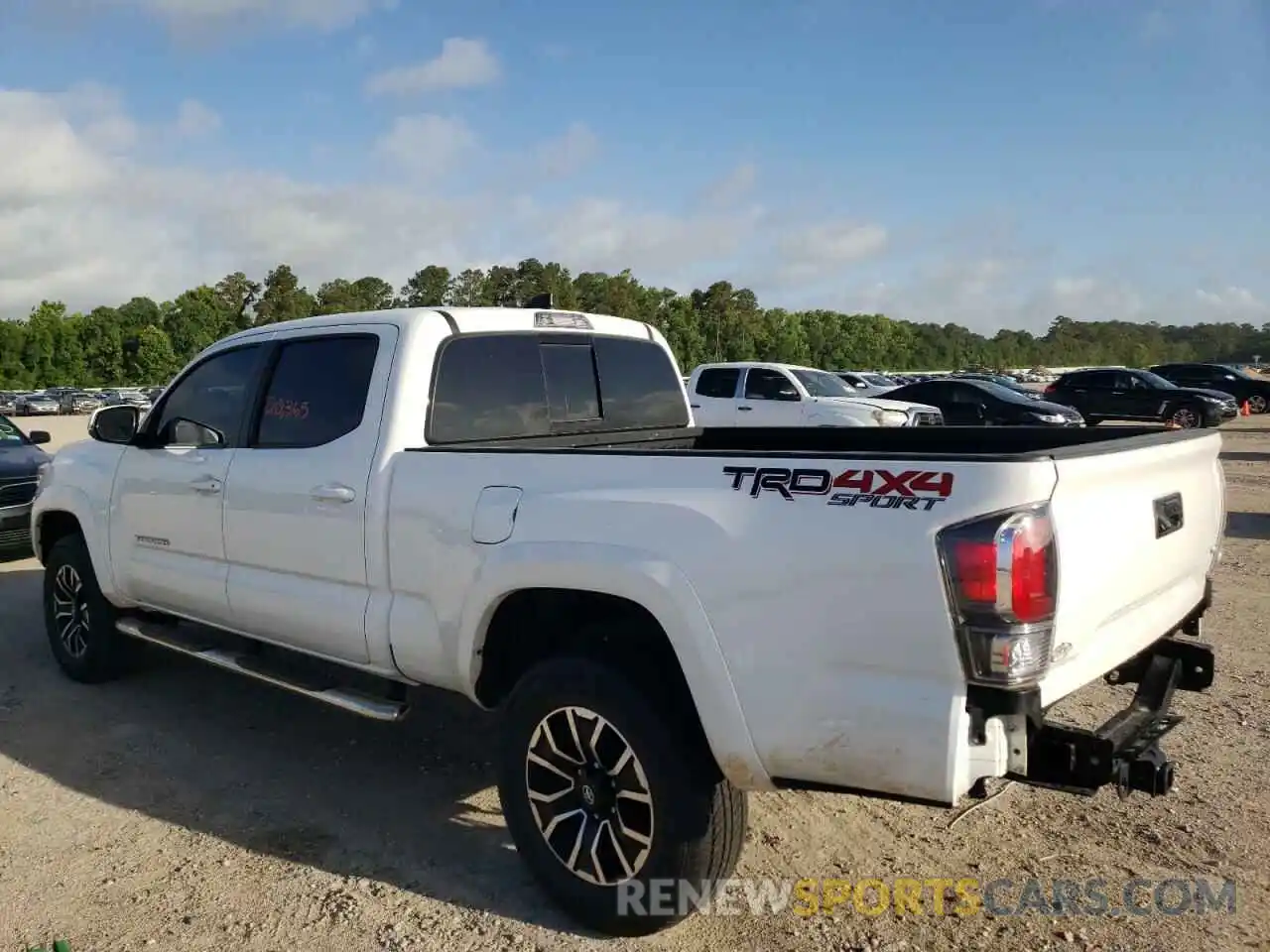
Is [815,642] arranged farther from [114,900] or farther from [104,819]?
[104,819]

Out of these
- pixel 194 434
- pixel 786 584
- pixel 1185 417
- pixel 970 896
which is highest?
pixel 194 434

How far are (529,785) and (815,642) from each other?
123cm

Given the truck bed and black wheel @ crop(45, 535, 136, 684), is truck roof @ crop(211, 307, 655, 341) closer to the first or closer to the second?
the truck bed

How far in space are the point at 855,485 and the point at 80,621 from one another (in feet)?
16.7

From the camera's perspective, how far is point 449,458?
3.55 metres

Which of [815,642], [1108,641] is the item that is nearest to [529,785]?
[815,642]

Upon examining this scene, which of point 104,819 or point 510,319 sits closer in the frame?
point 104,819

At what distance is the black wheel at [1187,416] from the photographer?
2356 centimetres

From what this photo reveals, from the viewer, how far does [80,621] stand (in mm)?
5781

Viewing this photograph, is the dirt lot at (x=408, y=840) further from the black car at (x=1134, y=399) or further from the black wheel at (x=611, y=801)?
the black car at (x=1134, y=399)

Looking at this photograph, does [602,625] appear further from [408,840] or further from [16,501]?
[16,501]

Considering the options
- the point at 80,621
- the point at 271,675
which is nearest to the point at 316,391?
the point at 271,675

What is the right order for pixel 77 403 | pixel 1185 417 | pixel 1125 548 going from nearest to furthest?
pixel 1125 548 → pixel 1185 417 → pixel 77 403

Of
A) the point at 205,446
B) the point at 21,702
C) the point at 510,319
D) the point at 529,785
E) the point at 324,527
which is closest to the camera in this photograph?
the point at 529,785
